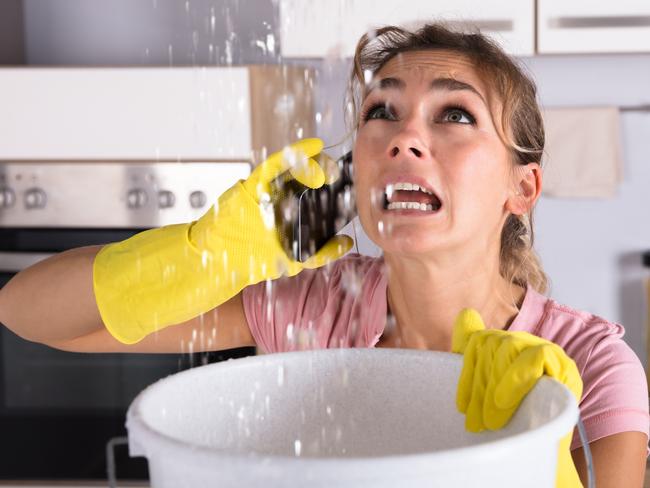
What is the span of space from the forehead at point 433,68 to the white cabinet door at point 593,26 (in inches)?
38.5

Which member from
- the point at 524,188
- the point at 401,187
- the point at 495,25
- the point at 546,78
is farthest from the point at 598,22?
the point at 401,187

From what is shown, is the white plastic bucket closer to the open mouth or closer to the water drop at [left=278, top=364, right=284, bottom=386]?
the water drop at [left=278, top=364, right=284, bottom=386]

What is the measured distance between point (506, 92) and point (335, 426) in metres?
0.59

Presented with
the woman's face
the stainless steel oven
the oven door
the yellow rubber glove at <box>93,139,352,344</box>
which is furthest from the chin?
the oven door

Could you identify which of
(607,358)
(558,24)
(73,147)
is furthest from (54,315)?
(558,24)

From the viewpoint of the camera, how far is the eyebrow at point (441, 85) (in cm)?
115

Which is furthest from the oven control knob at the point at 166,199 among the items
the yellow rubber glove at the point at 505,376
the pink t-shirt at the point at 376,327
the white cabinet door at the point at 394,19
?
the yellow rubber glove at the point at 505,376

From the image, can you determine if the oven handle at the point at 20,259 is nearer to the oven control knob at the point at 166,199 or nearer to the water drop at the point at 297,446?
the oven control knob at the point at 166,199

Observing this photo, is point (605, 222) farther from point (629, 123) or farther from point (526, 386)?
point (526, 386)

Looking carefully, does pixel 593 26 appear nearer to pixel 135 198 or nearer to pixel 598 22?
pixel 598 22

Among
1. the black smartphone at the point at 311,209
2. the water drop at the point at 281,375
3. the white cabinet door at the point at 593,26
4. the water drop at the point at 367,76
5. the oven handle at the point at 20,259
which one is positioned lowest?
the oven handle at the point at 20,259

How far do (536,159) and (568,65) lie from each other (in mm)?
1307

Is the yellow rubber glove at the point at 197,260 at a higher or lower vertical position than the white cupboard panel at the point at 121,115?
lower

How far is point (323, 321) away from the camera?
1252mm
